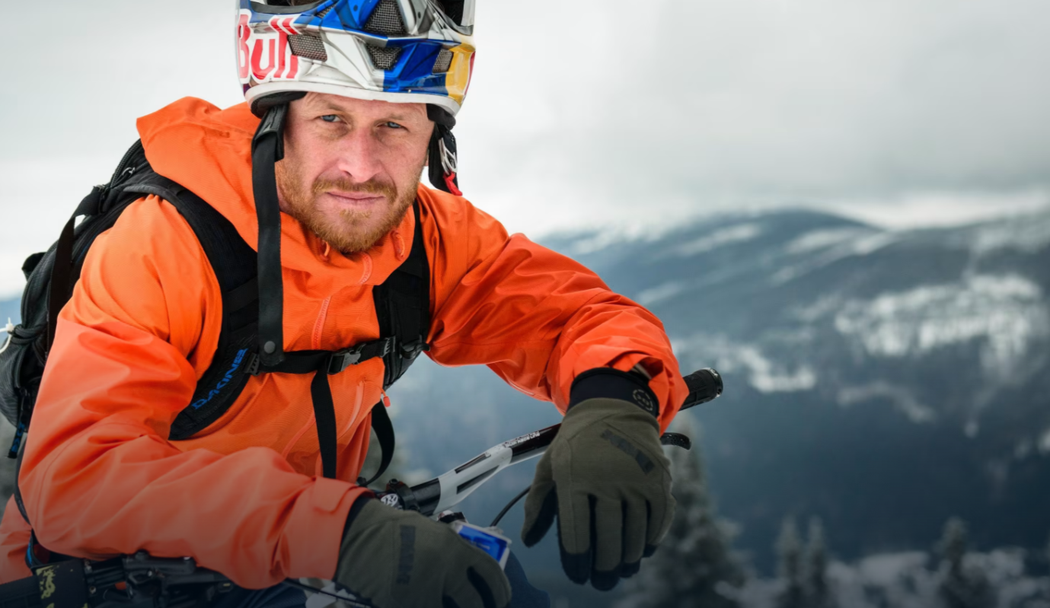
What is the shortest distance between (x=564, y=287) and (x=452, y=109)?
81 centimetres

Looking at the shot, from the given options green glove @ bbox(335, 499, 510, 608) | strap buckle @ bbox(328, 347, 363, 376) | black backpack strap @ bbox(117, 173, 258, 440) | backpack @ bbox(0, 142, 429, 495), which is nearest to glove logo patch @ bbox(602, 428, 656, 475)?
green glove @ bbox(335, 499, 510, 608)

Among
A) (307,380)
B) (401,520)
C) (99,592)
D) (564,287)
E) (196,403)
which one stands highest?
(564,287)

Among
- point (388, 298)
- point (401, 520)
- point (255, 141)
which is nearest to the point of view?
point (401, 520)

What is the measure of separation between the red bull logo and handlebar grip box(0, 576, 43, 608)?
1.55 meters

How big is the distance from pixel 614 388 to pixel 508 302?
847 mm

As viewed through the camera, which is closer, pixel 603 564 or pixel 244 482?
pixel 244 482

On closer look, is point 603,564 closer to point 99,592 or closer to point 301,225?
point 99,592

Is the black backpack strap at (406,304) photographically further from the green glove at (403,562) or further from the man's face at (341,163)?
the green glove at (403,562)

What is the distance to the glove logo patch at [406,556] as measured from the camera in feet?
5.26

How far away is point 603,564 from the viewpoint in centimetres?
194

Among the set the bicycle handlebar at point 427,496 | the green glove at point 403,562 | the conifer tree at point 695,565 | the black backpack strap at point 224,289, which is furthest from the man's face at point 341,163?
the conifer tree at point 695,565

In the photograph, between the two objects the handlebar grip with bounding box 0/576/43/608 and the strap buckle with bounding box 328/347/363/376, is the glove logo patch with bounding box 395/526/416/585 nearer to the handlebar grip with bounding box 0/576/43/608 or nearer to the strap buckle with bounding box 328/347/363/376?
the handlebar grip with bounding box 0/576/43/608

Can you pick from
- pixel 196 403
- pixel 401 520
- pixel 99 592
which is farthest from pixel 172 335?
pixel 401 520

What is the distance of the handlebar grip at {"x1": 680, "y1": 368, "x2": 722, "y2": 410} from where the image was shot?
2.66 metres
